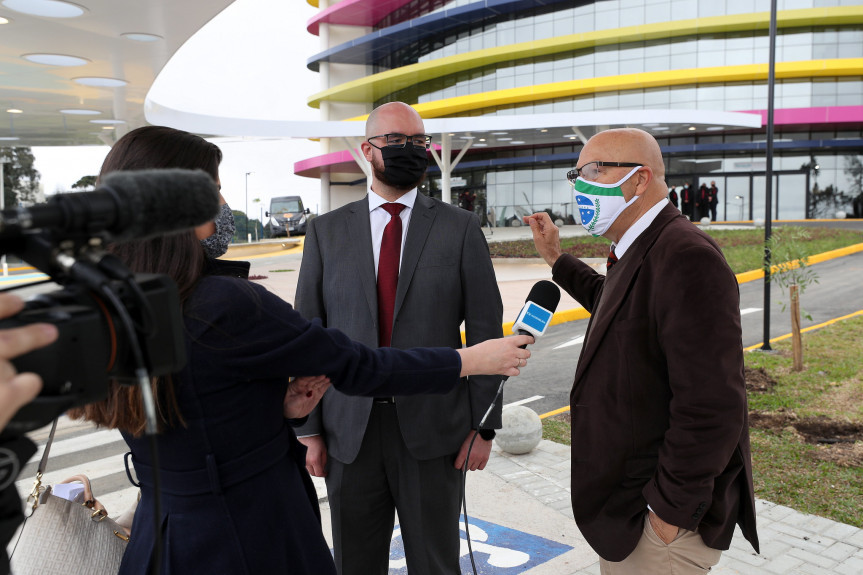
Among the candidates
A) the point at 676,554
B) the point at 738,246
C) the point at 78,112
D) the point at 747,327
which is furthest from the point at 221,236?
the point at 738,246

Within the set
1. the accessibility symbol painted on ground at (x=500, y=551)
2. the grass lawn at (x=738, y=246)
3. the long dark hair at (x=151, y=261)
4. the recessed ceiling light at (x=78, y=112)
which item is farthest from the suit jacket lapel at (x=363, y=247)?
the grass lawn at (x=738, y=246)

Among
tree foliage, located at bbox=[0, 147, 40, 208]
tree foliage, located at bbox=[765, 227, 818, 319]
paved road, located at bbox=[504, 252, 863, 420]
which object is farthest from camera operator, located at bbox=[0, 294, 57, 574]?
tree foliage, located at bbox=[0, 147, 40, 208]

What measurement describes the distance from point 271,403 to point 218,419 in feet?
0.55

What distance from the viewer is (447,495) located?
9.83 feet

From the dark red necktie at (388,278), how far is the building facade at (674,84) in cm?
2701

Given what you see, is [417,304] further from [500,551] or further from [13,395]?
[13,395]

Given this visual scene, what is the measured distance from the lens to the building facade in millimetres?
34125

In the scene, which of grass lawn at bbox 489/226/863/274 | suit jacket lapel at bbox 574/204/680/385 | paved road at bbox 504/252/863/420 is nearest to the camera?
suit jacket lapel at bbox 574/204/680/385

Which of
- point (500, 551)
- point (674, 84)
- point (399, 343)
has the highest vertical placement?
point (674, 84)

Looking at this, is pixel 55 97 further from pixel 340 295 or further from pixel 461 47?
pixel 461 47

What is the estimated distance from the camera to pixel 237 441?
1750 mm

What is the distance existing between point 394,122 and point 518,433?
3158 mm

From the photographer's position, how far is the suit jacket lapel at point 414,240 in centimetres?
301

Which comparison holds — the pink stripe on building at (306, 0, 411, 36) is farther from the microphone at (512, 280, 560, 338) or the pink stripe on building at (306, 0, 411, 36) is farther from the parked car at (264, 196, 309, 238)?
the microphone at (512, 280, 560, 338)
